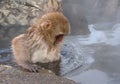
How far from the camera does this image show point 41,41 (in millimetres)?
3725

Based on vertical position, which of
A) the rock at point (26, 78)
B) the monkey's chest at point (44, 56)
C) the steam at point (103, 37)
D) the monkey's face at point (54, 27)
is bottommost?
the steam at point (103, 37)

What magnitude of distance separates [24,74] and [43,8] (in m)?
3.54

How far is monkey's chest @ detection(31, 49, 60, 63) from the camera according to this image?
3805mm

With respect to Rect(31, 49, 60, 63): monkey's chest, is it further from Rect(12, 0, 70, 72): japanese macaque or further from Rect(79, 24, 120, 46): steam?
Rect(79, 24, 120, 46): steam

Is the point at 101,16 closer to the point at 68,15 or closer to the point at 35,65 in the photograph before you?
the point at 68,15

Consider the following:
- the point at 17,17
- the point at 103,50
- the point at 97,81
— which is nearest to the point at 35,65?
the point at 97,81

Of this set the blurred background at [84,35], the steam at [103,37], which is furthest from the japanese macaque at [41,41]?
the steam at [103,37]

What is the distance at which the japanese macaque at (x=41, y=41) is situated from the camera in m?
3.63

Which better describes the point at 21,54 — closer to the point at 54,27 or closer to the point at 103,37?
the point at 54,27

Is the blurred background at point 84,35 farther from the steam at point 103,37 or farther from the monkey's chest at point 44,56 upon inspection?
the monkey's chest at point 44,56

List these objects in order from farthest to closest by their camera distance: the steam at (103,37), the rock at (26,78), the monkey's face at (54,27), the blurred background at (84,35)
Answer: the steam at (103,37) → the blurred background at (84,35) → the monkey's face at (54,27) → the rock at (26,78)

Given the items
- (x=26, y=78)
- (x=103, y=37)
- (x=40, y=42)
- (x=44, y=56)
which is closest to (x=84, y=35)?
(x=103, y=37)

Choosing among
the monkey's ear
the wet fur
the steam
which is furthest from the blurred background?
the monkey's ear

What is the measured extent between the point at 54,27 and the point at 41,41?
21 centimetres
